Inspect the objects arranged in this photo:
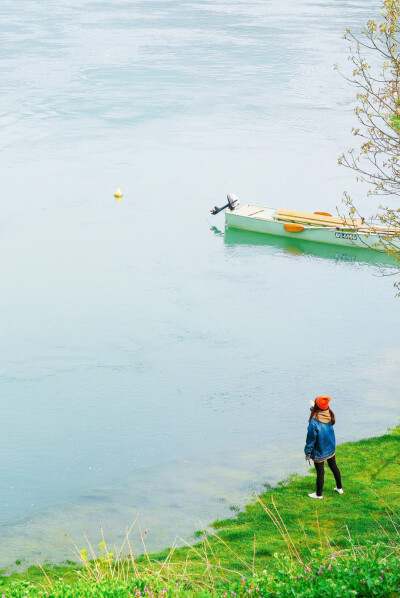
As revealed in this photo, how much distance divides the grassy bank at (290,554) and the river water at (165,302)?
0.87m

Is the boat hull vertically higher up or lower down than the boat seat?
lower down

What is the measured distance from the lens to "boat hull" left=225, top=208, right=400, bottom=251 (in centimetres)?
2523

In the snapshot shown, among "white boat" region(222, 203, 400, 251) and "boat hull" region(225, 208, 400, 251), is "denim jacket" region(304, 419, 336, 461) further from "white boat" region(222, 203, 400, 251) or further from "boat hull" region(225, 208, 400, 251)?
"white boat" region(222, 203, 400, 251)

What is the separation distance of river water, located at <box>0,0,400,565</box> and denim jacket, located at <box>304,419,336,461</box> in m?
1.80

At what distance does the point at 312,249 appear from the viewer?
2577 cm

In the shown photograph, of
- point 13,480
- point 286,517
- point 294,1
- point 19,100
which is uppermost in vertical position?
point 294,1

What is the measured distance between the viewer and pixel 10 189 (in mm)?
29328

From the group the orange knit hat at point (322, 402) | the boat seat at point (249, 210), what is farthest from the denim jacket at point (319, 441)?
the boat seat at point (249, 210)

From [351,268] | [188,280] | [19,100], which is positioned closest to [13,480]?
[188,280]

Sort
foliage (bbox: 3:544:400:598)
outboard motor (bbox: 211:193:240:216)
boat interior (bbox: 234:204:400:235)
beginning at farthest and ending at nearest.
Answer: outboard motor (bbox: 211:193:240:216)
boat interior (bbox: 234:204:400:235)
foliage (bbox: 3:544:400:598)

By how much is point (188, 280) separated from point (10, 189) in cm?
997

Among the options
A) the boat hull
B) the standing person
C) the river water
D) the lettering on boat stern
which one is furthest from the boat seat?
the standing person

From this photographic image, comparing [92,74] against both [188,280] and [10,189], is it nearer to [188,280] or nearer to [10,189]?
[10,189]

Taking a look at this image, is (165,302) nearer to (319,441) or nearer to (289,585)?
(319,441)
